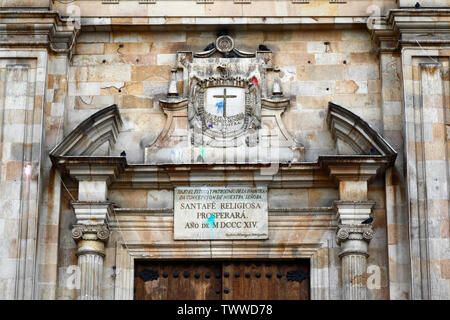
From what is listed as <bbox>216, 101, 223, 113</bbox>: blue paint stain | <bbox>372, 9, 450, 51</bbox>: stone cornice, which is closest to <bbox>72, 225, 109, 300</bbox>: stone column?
<bbox>216, 101, 223, 113</bbox>: blue paint stain

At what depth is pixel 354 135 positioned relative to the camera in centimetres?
1923

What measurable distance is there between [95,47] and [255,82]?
2459 millimetres

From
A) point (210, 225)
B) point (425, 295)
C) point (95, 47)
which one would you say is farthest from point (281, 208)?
point (95, 47)

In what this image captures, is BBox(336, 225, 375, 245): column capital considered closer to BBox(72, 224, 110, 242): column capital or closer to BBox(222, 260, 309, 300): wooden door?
BBox(222, 260, 309, 300): wooden door

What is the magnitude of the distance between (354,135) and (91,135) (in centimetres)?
373

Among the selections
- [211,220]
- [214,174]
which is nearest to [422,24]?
[214,174]

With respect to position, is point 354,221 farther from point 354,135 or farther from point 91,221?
point 91,221

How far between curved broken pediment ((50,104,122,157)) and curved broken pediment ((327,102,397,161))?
10.2ft

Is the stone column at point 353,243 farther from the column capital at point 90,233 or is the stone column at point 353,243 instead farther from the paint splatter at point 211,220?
the column capital at point 90,233

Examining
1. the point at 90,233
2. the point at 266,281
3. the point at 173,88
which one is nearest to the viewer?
the point at 90,233

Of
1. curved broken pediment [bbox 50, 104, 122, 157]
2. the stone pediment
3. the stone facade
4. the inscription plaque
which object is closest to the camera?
the stone facade

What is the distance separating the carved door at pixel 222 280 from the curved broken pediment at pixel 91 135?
181cm

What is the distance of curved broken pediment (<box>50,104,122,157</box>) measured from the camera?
754 inches

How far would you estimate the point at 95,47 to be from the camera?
66.1 ft
